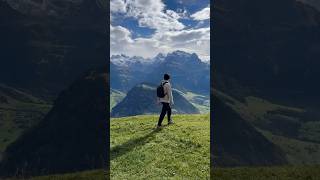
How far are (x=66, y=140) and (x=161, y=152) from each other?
565 cm

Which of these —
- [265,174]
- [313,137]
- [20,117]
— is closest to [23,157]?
[20,117]

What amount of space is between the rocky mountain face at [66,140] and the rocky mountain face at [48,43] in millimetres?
759

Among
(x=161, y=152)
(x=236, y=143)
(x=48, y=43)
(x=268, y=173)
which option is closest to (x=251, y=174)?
(x=268, y=173)

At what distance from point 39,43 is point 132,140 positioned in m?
8.37

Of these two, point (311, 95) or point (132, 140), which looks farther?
point (132, 140)

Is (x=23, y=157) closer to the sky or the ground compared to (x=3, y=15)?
closer to the ground

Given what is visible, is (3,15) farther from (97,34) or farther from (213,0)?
(213,0)

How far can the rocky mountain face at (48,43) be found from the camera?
1780 cm

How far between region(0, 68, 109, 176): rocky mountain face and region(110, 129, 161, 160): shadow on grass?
4.01 meters

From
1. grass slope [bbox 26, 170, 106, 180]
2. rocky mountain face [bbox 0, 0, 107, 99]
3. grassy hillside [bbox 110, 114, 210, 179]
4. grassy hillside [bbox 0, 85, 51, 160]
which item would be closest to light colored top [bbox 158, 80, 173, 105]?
grassy hillside [bbox 110, 114, 210, 179]

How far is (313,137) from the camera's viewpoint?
18453 millimetres

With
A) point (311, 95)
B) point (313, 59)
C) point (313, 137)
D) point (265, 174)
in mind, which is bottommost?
point (265, 174)

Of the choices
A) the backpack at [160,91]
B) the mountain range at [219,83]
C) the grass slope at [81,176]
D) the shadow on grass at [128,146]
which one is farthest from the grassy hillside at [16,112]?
the backpack at [160,91]

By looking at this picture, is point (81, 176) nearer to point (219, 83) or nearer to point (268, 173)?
point (219, 83)
